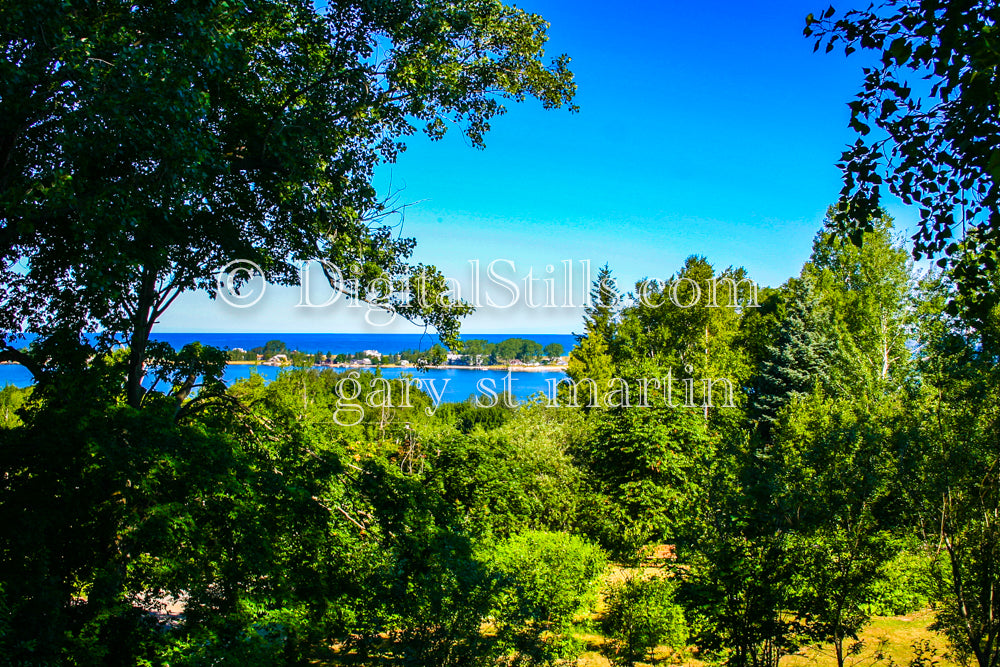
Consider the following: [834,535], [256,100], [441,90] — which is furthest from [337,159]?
[834,535]

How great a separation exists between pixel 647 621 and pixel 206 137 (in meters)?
12.5

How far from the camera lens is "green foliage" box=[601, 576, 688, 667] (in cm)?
1271

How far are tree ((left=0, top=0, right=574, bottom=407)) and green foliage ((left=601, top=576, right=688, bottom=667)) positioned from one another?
8.46 m

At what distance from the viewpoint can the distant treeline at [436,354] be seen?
8.44m

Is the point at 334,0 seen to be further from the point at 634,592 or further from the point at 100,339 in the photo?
the point at 634,592

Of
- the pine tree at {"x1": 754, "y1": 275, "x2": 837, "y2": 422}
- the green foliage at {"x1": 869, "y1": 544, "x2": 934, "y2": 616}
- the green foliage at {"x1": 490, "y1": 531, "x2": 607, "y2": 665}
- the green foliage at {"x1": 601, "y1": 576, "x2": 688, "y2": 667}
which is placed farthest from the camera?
the pine tree at {"x1": 754, "y1": 275, "x2": 837, "y2": 422}

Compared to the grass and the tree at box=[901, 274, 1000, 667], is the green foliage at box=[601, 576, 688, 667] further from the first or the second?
the tree at box=[901, 274, 1000, 667]

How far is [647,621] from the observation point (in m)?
12.7

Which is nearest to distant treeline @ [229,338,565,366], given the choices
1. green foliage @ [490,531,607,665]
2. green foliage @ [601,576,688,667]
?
green foliage @ [490,531,607,665]

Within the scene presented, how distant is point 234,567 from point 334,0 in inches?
281

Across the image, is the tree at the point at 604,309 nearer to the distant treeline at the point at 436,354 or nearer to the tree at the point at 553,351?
the distant treeline at the point at 436,354

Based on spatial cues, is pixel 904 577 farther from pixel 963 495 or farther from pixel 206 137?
pixel 206 137

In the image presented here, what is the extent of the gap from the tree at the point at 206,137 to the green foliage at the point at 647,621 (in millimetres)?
8461

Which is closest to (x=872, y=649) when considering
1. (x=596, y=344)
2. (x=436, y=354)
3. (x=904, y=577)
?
(x=904, y=577)
